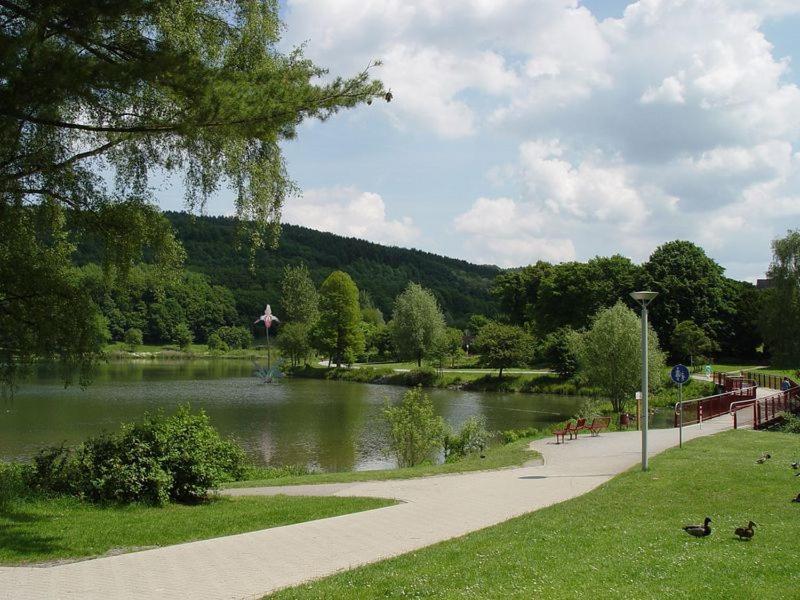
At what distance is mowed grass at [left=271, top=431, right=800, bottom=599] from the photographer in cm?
597

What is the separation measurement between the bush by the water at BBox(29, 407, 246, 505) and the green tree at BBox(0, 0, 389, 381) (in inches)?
60.6

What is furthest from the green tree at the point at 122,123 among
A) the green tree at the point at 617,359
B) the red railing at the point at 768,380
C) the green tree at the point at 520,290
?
the green tree at the point at 520,290

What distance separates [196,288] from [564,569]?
135 meters

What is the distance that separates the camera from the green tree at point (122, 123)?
794cm

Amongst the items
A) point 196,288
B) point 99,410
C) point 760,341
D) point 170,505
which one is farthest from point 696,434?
point 196,288

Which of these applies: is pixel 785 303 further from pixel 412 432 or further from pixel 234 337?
pixel 234 337

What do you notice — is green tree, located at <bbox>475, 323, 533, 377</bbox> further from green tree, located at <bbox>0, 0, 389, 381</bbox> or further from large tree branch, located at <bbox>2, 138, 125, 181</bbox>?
large tree branch, located at <bbox>2, 138, 125, 181</bbox>

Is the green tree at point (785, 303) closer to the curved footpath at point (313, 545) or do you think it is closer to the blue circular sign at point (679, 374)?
the blue circular sign at point (679, 374)

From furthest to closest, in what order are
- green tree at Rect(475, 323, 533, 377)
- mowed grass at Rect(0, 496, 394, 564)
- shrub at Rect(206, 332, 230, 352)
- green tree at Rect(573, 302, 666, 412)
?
1. shrub at Rect(206, 332, 230, 352)
2. green tree at Rect(475, 323, 533, 377)
3. green tree at Rect(573, 302, 666, 412)
4. mowed grass at Rect(0, 496, 394, 564)

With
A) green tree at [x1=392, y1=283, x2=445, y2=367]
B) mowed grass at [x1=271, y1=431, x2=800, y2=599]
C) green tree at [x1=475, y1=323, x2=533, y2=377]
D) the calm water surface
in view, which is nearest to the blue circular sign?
mowed grass at [x1=271, y1=431, x2=800, y2=599]

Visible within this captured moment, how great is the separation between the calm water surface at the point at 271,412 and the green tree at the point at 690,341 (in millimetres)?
12502

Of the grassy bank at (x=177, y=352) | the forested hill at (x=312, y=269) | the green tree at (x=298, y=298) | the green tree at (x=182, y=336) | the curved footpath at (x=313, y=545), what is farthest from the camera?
the forested hill at (x=312, y=269)

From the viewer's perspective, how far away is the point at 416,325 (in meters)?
68.4

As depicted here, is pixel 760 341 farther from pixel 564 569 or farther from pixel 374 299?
pixel 374 299
